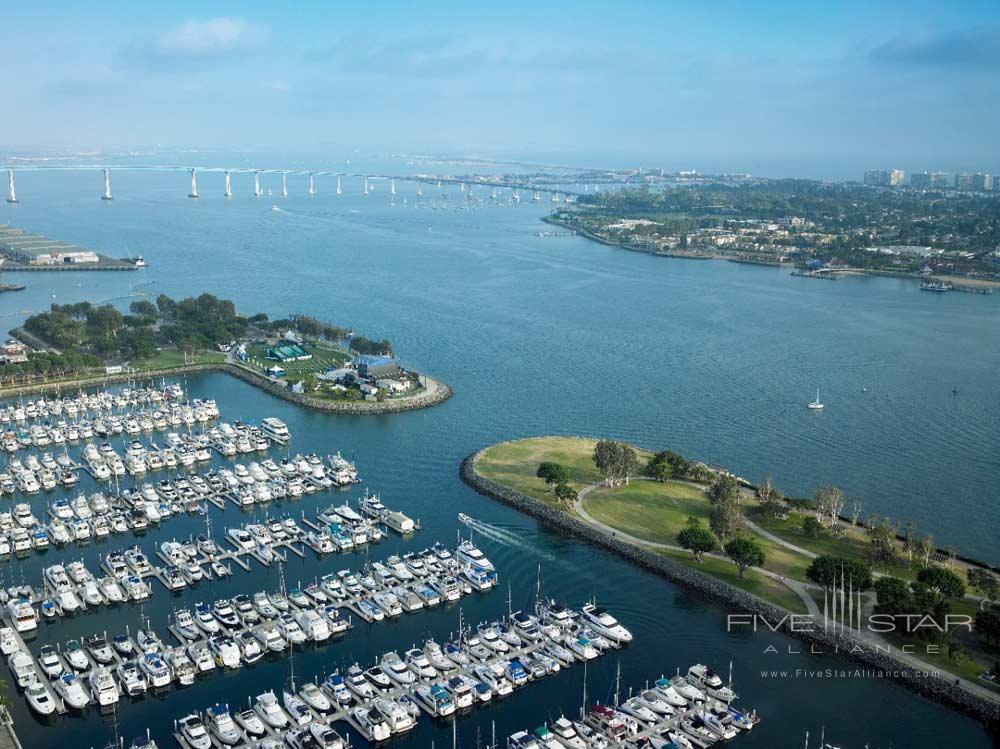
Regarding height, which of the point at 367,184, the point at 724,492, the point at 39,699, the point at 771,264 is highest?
the point at 367,184

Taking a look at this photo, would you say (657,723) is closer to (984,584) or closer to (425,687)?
(425,687)

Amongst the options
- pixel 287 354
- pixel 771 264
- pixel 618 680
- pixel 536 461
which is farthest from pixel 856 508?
pixel 771 264

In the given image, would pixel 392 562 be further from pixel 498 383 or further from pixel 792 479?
pixel 498 383

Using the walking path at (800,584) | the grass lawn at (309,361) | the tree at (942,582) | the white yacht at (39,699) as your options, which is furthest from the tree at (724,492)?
the grass lawn at (309,361)

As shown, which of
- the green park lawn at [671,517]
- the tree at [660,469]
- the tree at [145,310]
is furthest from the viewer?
the tree at [145,310]

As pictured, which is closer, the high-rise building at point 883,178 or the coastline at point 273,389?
the coastline at point 273,389

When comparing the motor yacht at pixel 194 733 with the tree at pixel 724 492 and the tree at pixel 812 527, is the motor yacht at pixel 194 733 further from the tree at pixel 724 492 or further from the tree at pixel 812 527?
the tree at pixel 812 527

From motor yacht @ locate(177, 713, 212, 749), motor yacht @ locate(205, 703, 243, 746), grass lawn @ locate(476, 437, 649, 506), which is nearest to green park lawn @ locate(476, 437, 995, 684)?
grass lawn @ locate(476, 437, 649, 506)
